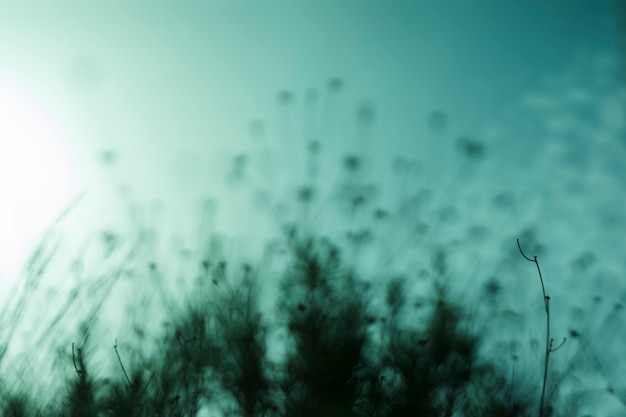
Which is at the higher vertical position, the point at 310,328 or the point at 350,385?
the point at 310,328

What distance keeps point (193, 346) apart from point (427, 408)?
1.60 m

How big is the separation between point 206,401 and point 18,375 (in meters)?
1.60

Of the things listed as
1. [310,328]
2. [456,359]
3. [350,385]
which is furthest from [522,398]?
[310,328]

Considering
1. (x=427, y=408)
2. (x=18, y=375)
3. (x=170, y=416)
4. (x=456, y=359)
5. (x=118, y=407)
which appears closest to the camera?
(x=18, y=375)

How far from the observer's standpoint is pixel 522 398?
3.87 metres

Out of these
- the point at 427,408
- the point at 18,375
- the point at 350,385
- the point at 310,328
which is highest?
the point at 18,375

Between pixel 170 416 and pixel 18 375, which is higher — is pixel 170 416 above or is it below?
below

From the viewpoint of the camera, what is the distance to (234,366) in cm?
363

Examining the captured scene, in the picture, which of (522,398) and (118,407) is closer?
(118,407)

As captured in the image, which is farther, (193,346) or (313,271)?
(313,271)

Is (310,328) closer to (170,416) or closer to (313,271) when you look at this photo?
(313,271)

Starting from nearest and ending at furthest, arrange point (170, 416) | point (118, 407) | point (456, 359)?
point (118, 407), point (170, 416), point (456, 359)

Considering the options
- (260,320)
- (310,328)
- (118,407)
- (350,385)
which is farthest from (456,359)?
(118,407)

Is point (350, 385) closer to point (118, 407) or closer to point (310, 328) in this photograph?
point (310, 328)
